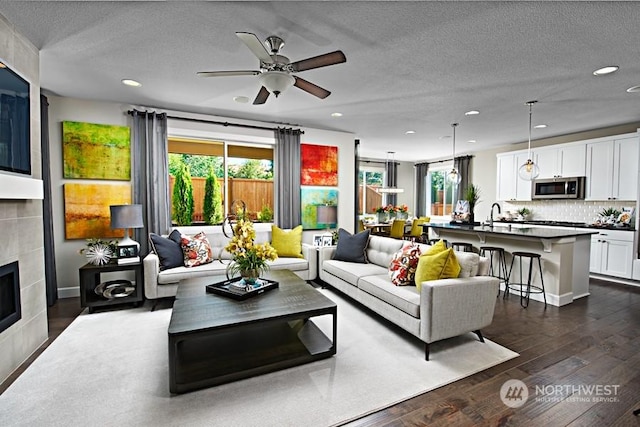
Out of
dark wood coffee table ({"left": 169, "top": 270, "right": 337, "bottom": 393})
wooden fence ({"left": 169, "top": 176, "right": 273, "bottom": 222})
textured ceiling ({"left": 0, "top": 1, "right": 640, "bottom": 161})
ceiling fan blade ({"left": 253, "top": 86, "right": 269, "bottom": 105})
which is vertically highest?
textured ceiling ({"left": 0, "top": 1, "right": 640, "bottom": 161})

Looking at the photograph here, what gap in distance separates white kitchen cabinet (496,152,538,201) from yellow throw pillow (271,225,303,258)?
523 cm

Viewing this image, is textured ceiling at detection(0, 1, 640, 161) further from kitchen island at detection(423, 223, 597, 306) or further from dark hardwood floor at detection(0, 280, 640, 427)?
dark hardwood floor at detection(0, 280, 640, 427)

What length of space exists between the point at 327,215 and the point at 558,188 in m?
4.70

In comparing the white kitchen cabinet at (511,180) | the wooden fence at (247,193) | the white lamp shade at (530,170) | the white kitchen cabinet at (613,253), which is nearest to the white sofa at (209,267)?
the wooden fence at (247,193)

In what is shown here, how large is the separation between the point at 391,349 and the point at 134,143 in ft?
14.1

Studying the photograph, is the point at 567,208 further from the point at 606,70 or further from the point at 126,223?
the point at 126,223

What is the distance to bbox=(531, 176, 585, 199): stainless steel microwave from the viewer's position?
5.79m

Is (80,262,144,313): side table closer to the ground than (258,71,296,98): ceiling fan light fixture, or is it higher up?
closer to the ground

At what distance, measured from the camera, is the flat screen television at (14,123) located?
2262 millimetres

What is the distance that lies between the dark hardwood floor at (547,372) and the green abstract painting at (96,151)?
1794mm

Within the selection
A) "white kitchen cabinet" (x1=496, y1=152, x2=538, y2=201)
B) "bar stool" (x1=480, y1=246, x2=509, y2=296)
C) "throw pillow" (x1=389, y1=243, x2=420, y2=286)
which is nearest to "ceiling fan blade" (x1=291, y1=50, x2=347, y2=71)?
"throw pillow" (x1=389, y1=243, x2=420, y2=286)

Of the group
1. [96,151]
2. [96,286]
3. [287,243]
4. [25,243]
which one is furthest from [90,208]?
[287,243]

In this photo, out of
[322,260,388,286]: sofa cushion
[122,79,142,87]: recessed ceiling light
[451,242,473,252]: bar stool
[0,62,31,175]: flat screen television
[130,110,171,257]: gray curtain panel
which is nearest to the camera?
[0,62,31,175]: flat screen television

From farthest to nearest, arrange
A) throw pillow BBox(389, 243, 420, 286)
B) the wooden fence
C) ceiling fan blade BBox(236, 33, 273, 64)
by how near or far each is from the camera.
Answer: the wooden fence
throw pillow BBox(389, 243, 420, 286)
ceiling fan blade BBox(236, 33, 273, 64)
